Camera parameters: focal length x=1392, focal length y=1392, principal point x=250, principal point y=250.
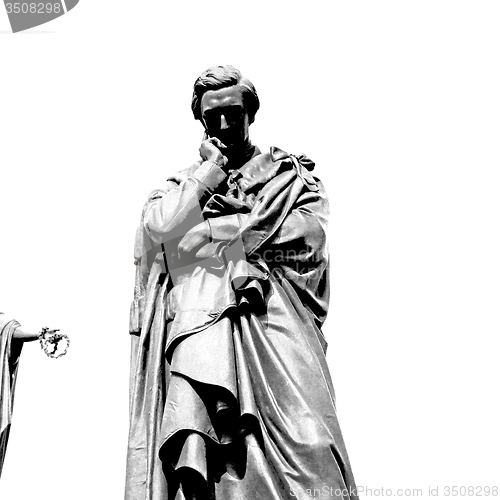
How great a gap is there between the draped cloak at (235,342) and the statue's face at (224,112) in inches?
9.6

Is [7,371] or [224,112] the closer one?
[224,112]

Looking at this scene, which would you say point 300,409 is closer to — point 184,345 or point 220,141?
point 184,345

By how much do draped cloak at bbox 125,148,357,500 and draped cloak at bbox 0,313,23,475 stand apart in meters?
1.39

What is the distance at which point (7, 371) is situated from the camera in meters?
9.09

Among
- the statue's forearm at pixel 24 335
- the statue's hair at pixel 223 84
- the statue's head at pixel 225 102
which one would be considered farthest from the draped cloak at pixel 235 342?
the statue's forearm at pixel 24 335

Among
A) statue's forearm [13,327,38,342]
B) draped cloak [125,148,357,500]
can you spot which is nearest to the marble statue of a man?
draped cloak [125,148,357,500]

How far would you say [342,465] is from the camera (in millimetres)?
7398

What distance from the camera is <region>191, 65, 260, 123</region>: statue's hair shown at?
841cm

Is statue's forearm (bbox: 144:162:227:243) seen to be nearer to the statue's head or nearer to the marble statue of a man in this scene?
the marble statue of a man

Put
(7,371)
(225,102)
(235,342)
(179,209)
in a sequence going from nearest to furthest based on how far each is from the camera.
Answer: (235,342) < (179,209) < (225,102) < (7,371)

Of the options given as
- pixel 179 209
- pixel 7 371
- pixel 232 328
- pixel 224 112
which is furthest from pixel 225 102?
pixel 7 371

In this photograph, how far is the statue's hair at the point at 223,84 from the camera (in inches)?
331

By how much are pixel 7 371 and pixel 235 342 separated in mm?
2152

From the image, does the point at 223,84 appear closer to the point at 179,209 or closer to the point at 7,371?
the point at 179,209
